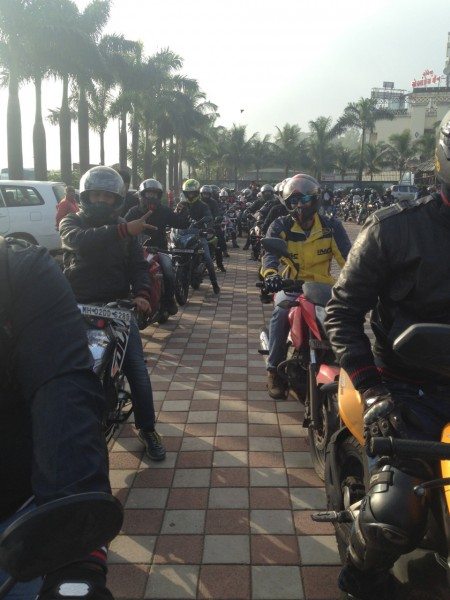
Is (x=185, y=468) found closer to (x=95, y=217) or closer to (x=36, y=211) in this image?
(x=95, y=217)

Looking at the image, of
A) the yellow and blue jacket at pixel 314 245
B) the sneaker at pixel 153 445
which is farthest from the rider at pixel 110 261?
the yellow and blue jacket at pixel 314 245

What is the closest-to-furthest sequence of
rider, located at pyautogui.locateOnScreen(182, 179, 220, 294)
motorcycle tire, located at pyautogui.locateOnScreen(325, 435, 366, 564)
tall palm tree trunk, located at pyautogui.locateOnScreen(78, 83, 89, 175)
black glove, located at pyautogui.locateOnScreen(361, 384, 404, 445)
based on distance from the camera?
black glove, located at pyautogui.locateOnScreen(361, 384, 404, 445) → motorcycle tire, located at pyautogui.locateOnScreen(325, 435, 366, 564) → rider, located at pyautogui.locateOnScreen(182, 179, 220, 294) → tall palm tree trunk, located at pyautogui.locateOnScreen(78, 83, 89, 175)

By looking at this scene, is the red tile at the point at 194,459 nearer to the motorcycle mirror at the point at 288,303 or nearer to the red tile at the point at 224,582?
the red tile at the point at 224,582

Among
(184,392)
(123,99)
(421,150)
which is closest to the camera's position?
(184,392)

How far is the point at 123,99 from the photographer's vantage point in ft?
120

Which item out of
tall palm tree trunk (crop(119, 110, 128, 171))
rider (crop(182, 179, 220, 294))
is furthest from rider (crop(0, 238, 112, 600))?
tall palm tree trunk (crop(119, 110, 128, 171))

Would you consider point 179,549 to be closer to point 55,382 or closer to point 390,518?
point 390,518

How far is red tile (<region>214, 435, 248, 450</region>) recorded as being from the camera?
3.80 metres

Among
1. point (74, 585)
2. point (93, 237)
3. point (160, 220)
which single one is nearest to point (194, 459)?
point (93, 237)

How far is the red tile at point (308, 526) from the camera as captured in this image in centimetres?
287

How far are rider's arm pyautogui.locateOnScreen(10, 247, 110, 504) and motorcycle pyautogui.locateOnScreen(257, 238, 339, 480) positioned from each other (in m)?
1.91

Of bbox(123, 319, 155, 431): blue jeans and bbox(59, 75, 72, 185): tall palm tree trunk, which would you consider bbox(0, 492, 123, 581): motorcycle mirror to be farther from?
bbox(59, 75, 72, 185): tall palm tree trunk

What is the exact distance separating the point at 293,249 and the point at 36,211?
366 inches

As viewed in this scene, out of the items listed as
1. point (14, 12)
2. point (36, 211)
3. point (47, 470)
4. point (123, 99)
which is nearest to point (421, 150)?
point (123, 99)
